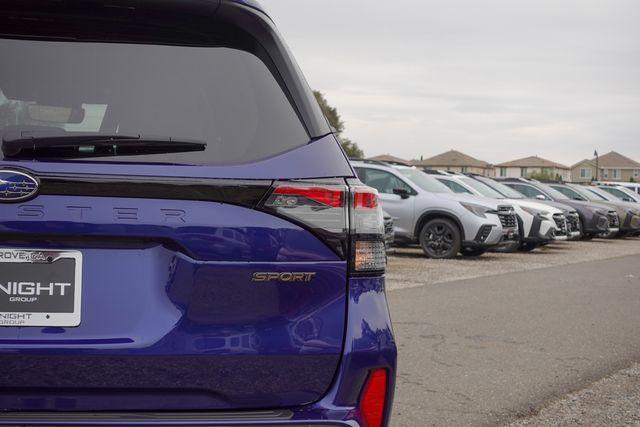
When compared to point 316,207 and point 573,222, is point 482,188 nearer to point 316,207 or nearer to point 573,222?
point 573,222

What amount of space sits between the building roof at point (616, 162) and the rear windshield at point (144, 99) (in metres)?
154

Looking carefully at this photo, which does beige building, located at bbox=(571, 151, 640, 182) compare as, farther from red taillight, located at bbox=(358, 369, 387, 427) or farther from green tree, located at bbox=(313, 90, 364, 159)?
red taillight, located at bbox=(358, 369, 387, 427)

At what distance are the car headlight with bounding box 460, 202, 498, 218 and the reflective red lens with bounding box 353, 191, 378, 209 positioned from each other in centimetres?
1430

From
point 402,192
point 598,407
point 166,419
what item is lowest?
point 598,407

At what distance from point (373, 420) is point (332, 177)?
2.32 feet

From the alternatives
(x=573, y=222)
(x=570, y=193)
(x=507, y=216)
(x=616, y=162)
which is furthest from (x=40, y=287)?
(x=616, y=162)

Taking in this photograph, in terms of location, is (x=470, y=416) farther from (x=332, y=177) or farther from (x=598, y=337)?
(x=598, y=337)

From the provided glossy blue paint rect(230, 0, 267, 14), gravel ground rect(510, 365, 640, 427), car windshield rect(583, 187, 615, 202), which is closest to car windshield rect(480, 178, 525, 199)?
car windshield rect(583, 187, 615, 202)

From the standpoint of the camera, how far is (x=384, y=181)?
17.5 m

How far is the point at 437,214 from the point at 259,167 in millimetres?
14641

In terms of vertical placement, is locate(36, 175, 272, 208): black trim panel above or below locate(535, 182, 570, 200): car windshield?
below

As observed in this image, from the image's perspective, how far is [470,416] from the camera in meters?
4.87

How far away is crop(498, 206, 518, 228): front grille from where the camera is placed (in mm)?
17188

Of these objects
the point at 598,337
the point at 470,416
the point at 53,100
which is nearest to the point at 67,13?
the point at 53,100
